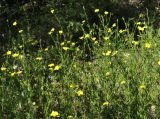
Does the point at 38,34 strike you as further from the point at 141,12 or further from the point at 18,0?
the point at 141,12

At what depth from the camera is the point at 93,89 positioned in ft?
14.9

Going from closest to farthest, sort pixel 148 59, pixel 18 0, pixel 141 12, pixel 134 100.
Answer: pixel 134 100 → pixel 148 59 → pixel 141 12 → pixel 18 0

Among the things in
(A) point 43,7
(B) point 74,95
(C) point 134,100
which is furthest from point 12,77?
(A) point 43,7

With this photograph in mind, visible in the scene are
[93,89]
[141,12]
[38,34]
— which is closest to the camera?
[93,89]

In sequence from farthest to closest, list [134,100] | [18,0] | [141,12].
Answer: [18,0], [141,12], [134,100]

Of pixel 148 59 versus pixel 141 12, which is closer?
pixel 148 59

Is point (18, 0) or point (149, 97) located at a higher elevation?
point (18, 0)

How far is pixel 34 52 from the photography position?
19.3 ft

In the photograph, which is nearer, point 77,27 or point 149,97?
point 149,97

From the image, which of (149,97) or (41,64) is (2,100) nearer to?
(41,64)

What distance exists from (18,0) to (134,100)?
3981 mm

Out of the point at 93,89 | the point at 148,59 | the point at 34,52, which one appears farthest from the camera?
the point at 34,52

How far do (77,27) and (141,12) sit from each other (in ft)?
4.43

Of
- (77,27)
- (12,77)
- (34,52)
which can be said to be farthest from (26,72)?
(77,27)
